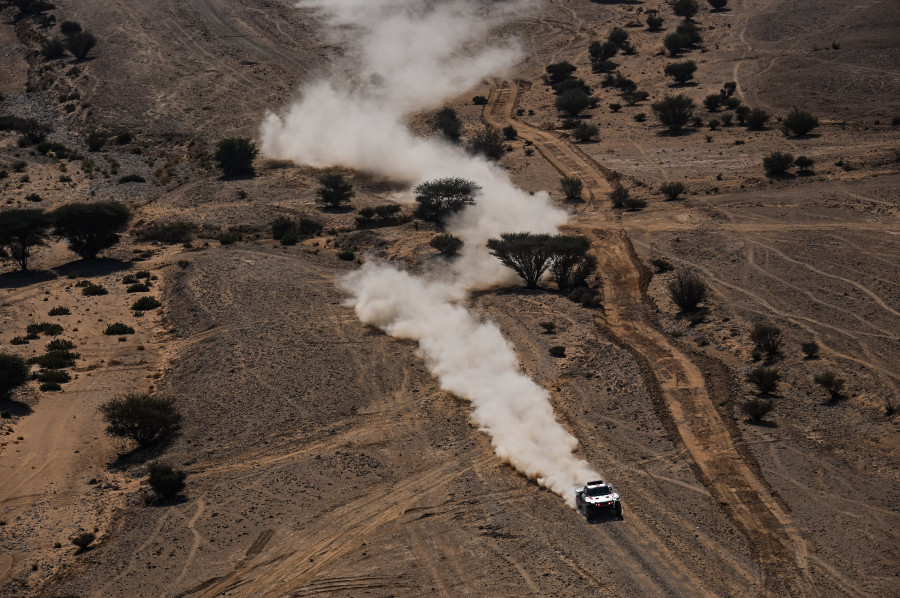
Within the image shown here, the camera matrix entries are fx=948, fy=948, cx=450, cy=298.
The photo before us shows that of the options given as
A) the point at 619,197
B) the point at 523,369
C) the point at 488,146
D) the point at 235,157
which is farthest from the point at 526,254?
the point at 235,157

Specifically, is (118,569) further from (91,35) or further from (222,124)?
(91,35)

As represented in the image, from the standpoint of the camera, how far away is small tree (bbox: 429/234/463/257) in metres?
46.2

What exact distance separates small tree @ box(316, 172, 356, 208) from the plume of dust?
4.91 meters

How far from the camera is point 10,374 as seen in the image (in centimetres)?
3266

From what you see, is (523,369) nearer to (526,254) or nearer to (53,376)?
(526,254)

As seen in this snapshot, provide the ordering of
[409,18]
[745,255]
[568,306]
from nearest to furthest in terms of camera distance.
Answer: [568,306] → [745,255] → [409,18]

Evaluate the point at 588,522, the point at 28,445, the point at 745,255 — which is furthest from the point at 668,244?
the point at 28,445

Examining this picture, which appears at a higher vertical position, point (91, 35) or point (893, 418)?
point (91, 35)

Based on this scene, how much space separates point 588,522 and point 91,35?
3277 inches

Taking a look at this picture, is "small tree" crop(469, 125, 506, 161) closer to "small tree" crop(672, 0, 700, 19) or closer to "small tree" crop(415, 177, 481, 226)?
"small tree" crop(415, 177, 481, 226)

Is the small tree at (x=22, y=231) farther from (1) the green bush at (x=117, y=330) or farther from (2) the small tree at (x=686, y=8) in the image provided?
(2) the small tree at (x=686, y=8)

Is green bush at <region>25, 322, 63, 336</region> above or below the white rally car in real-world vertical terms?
below

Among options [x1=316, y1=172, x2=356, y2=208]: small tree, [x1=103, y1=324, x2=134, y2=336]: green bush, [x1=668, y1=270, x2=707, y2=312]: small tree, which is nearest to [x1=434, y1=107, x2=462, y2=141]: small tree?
[x1=316, y1=172, x2=356, y2=208]: small tree

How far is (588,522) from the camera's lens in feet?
76.4
